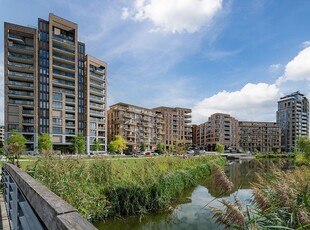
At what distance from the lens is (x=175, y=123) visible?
89.7 m

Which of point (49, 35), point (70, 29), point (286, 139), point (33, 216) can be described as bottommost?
point (286, 139)

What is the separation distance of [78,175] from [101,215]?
186 centimetres

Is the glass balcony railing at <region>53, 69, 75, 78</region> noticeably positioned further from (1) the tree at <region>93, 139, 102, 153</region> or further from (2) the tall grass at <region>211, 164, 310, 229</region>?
(2) the tall grass at <region>211, 164, 310, 229</region>

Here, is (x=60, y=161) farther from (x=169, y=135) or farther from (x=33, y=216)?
(x=169, y=135)

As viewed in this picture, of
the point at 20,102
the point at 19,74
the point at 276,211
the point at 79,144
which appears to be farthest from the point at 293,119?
the point at 276,211

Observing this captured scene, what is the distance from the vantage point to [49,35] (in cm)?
5409

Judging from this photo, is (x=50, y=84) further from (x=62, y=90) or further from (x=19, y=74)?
(x=19, y=74)

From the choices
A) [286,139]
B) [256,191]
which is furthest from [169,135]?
[256,191]

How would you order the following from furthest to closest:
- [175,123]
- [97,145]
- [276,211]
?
[175,123] < [97,145] < [276,211]

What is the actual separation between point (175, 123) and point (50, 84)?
51.1m

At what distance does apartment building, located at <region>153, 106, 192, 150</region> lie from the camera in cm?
8662

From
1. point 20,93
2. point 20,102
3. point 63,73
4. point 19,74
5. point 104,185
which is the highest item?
point 63,73

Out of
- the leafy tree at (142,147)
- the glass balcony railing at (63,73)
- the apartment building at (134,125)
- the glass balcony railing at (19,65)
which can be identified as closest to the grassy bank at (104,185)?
the glass balcony railing at (19,65)

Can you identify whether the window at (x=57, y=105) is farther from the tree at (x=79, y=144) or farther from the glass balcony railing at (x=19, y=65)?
the glass balcony railing at (x=19, y=65)
